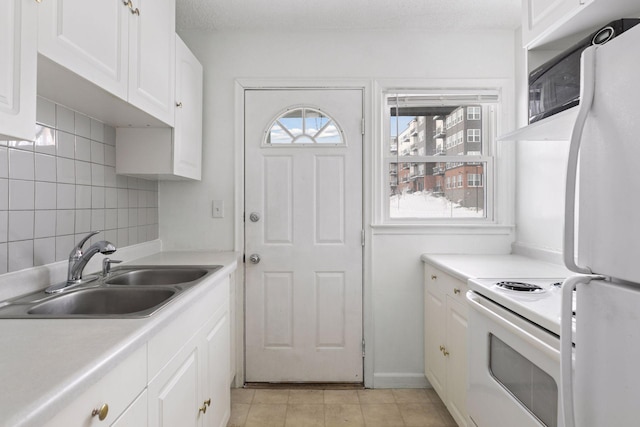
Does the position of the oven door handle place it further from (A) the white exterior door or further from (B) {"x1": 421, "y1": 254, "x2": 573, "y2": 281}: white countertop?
(A) the white exterior door

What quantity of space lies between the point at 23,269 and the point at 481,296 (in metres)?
1.78

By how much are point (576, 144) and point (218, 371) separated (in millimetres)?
1649

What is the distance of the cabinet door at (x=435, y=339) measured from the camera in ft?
6.57

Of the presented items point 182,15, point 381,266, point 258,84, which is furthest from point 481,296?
point 182,15

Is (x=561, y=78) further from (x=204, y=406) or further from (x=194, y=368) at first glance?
(x=204, y=406)

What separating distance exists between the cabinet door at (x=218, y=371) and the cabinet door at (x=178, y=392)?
0.14m

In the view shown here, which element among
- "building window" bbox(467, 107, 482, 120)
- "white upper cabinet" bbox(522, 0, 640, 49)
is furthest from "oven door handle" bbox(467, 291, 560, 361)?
"building window" bbox(467, 107, 482, 120)

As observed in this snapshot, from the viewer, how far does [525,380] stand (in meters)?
1.13

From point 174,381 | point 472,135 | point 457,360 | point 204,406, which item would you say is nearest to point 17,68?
point 174,381

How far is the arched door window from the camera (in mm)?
2354

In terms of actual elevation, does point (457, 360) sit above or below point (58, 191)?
below

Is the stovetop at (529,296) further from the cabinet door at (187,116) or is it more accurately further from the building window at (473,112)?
the cabinet door at (187,116)

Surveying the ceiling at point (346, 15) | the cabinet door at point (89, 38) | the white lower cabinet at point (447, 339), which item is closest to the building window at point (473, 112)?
the ceiling at point (346, 15)

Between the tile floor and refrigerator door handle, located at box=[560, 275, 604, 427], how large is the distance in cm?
137
